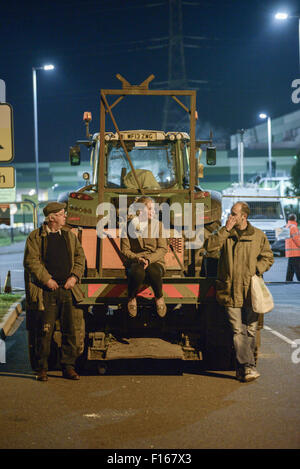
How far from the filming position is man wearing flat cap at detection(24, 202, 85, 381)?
7574mm

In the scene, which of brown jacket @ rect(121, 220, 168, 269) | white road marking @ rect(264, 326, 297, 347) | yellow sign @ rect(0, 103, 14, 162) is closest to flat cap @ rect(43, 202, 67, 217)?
brown jacket @ rect(121, 220, 168, 269)

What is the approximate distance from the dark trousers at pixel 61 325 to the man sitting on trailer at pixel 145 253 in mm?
697

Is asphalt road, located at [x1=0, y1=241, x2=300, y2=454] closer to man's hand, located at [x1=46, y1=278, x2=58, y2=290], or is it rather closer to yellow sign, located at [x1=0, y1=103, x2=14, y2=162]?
man's hand, located at [x1=46, y1=278, x2=58, y2=290]

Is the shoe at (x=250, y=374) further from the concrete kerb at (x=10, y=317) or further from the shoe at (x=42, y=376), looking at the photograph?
the concrete kerb at (x=10, y=317)

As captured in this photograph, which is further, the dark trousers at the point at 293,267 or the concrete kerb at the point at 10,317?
the dark trousers at the point at 293,267

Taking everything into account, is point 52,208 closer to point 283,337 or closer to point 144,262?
point 144,262

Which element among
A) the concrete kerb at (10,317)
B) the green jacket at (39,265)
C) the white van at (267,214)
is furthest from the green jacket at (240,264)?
the white van at (267,214)

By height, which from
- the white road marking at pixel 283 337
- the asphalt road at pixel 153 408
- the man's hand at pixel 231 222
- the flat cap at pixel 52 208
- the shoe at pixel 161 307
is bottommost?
the white road marking at pixel 283 337

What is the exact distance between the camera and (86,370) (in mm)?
8211

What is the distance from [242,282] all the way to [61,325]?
204 cm

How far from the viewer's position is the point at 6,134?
1188 cm

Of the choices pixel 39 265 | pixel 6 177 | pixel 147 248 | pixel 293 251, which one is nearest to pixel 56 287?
pixel 39 265

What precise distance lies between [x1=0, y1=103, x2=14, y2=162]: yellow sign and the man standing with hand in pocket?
5464 mm

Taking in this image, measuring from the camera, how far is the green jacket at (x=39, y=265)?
295 inches
